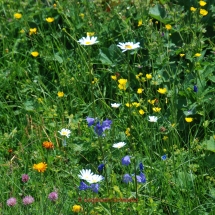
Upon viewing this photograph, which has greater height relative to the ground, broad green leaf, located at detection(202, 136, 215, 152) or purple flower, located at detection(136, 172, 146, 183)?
broad green leaf, located at detection(202, 136, 215, 152)

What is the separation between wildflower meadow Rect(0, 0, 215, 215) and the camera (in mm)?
2623

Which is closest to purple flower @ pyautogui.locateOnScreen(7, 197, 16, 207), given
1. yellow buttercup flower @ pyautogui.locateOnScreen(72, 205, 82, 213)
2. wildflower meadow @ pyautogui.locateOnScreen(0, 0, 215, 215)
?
wildflower meadow @ pyautogui.locateOnScreen(0, 0, 215, 215)

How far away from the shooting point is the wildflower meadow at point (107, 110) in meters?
2.62

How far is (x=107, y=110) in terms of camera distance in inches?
130

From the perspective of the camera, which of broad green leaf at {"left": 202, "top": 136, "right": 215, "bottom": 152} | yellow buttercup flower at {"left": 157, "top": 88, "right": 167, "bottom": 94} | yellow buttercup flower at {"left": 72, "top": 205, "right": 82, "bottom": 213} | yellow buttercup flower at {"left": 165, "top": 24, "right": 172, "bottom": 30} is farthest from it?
yellow buttercup flower at {"left": 165, "top": 24, "right": 172, "bottom": 30}

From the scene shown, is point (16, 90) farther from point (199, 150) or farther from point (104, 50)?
point (199, 150)

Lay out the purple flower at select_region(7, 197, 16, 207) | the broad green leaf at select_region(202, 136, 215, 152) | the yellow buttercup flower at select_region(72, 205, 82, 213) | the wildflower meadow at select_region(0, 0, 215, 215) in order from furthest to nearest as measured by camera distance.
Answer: the broad green leaf at select_region(202, 136, 215, 152)
the wildflower meadow at select_region(0, 0, 215, 215)
the purple flower at select_region(7, 197, 16, 207)
the yellow buttercup flower at select_region(72, 205, 82, 213)

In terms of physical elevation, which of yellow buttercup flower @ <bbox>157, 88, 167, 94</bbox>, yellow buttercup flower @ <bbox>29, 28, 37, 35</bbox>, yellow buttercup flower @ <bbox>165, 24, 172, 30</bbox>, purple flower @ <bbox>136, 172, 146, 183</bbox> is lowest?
purple flower @ <bbox>136, 172, 146, 183</bbox>

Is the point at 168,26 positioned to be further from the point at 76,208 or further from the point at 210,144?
the point at 76,208

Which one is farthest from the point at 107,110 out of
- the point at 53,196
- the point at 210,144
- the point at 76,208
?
the point at 76,208

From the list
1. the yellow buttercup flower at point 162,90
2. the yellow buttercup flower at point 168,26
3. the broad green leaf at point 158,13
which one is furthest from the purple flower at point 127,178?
the broad green leaf at point 158,13

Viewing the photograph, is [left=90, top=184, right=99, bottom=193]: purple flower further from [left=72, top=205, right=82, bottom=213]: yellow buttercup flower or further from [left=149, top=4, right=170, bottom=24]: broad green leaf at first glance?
[left=149, top=4, right=170, bottom=24]: broad green leaf

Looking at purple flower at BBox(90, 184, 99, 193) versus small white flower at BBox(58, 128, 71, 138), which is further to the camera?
small white flower at BBox(58, 128, 71, 138)

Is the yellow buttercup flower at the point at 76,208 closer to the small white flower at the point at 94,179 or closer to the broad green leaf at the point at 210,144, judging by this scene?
the small white flower at the point at 94,179
